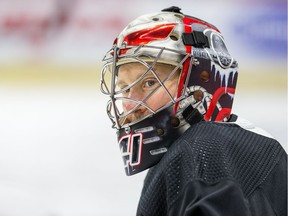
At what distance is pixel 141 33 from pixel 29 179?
3.85ft

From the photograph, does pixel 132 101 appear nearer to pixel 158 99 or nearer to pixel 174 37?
pixel 158 99

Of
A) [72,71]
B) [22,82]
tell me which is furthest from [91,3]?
[22,82]

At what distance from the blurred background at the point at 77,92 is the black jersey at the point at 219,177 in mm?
984

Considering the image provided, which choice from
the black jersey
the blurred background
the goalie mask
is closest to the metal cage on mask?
the goalie mask

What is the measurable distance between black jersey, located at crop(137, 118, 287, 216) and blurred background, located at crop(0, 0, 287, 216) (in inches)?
38.7

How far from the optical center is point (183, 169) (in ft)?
3.14

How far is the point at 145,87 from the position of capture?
1.23 meters

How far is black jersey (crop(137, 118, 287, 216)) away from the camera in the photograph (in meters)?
0.91

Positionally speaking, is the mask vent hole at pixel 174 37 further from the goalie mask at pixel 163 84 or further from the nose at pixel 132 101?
the nose at pixel 132 101

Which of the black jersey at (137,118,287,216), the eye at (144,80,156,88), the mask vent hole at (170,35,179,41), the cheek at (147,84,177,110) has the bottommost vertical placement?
the black jersey at (137,118,287,216)

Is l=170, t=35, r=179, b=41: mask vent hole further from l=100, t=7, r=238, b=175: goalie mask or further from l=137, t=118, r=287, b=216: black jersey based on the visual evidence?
l=137, t=118, r=287, b=216: black jersey

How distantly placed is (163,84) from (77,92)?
52.6 inches

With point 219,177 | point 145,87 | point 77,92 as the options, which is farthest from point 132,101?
point 77,92

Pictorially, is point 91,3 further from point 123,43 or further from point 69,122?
point 123,43
